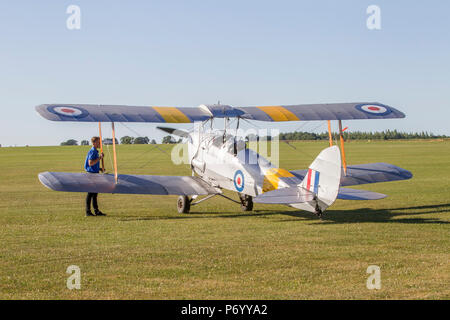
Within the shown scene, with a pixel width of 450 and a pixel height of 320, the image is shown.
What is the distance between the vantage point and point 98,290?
6059 millimetres

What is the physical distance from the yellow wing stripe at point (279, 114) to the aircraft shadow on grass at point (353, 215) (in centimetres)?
221

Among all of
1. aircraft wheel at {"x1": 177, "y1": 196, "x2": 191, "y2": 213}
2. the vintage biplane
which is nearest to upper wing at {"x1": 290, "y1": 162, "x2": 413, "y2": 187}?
the vintage biplane

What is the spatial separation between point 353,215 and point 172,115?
462 cm

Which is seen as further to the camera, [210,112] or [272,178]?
[210,112]

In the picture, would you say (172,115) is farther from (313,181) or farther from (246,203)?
(313,181)

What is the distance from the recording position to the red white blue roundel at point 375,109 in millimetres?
13491

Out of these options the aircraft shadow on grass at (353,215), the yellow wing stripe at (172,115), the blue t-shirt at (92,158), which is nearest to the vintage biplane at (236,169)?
the yellow wing stripe at (172,115)

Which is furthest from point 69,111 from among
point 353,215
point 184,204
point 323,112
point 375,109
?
point 375,109

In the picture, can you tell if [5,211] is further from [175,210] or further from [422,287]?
[422,287]

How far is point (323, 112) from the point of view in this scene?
42.7 feet

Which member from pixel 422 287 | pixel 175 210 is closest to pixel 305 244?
pixel 422 287

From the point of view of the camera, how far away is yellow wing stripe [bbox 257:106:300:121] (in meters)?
12.5

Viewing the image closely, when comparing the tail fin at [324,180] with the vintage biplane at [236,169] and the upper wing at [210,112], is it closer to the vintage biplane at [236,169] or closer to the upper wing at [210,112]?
the vintage biplane at [236,169]

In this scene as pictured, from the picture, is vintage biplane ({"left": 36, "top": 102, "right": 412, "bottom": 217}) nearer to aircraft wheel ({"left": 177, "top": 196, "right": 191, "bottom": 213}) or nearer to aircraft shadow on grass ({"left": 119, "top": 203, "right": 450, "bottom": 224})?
aircraft wheel ({"left": 177, "top": 196, "right": 191, "bottom": 213})
